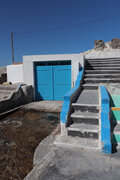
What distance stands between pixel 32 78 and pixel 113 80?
18.9 feet

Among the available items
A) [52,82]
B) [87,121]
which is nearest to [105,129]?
[87,121]

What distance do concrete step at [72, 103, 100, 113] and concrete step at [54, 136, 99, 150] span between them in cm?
92

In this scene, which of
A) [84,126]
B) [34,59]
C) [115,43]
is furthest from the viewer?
[115,43]

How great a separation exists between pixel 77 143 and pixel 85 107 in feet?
3.88

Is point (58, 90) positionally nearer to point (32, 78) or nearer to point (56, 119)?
point (32, 78)

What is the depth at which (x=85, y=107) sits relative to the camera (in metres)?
3.97

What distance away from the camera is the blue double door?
29.6 feet

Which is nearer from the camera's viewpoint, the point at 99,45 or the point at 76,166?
the point at 76,166

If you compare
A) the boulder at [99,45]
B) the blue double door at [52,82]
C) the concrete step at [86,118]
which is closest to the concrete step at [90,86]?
the concrete step at [86,118]

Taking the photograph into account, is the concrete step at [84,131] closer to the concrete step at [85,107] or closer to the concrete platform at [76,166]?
the concrete platform at [76,166]

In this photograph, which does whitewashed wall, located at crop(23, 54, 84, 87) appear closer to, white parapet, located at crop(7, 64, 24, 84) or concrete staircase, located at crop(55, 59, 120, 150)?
white parapet, located at crop(7, 64, 24, 84)

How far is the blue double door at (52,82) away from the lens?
9027mm

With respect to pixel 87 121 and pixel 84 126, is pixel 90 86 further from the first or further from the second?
pixel 84 126

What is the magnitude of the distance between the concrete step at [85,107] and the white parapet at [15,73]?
899 cm
